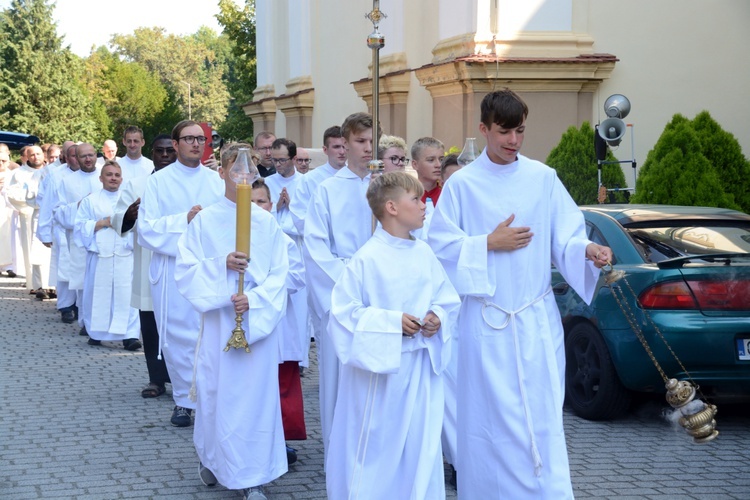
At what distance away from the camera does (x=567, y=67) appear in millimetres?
15195

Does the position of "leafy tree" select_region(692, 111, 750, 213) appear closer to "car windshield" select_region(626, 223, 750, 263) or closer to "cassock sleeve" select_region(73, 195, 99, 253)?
"car windshield" select_region(626, 223, 750, 263)

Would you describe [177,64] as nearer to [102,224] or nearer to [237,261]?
[102,224]

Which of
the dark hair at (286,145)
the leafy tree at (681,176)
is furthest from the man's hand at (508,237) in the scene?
the leafy tree at (681,176)

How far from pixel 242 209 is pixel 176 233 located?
231 centimetres

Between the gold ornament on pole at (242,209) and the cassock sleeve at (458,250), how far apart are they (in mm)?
924

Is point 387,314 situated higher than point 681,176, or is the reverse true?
point 681,176

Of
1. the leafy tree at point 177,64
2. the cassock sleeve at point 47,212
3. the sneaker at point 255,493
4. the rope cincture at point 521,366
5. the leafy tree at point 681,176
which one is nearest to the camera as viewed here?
the rope cincture at point 521,366

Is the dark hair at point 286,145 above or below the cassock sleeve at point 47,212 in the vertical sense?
above

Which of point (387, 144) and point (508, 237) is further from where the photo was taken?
point (387, 144)

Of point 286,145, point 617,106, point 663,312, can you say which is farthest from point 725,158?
point 663,312

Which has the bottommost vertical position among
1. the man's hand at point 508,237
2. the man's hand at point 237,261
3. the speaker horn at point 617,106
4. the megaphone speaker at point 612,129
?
the man's hand at point 237,261

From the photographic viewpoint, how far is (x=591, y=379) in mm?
7949

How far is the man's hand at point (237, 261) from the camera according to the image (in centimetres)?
588

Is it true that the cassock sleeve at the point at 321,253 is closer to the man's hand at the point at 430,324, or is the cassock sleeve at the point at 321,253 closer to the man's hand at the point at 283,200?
the man's hand at the point at 430,324
